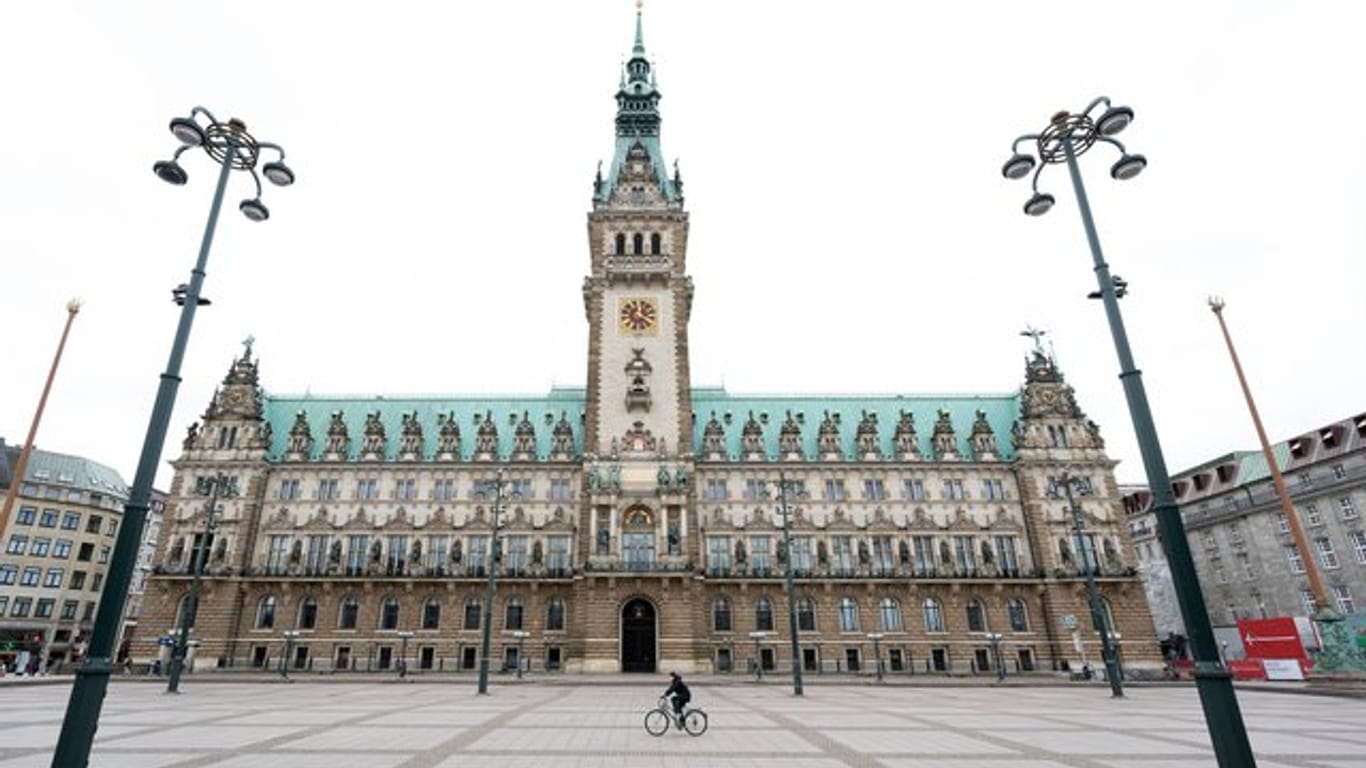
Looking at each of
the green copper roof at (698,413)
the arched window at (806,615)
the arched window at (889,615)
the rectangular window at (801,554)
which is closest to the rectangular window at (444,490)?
the green copper roof at (698,413)

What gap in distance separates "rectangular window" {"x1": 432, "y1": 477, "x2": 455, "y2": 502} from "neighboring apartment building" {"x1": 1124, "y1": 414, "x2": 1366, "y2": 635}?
66.5 m

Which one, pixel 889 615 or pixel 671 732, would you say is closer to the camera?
pixel 671 732

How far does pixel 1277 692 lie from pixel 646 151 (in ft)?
203

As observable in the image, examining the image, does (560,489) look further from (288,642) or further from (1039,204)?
(1039,204)

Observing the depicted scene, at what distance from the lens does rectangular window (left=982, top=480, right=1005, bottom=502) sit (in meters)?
57.1

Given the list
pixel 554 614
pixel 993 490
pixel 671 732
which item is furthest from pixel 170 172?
pixel 993 490

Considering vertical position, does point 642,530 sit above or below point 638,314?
below

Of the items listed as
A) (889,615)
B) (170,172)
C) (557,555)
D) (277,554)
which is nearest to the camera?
(170,172)

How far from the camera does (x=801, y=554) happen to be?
2172 inches

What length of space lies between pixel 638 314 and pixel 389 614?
3213 cm

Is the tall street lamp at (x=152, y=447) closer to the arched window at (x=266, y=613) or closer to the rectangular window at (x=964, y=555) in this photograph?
the arched window at (x=266, y=613)

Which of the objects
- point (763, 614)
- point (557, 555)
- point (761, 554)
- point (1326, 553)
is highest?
point (557, 555)

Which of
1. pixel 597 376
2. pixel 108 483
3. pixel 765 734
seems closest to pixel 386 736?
pixel 765 734

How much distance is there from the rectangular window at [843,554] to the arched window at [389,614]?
35.5 metres
